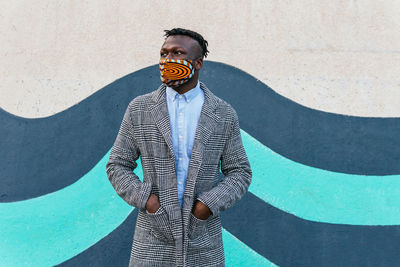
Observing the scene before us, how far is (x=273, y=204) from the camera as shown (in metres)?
3.22

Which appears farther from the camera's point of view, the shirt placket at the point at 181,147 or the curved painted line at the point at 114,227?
the curved painted line at the point at 114,227

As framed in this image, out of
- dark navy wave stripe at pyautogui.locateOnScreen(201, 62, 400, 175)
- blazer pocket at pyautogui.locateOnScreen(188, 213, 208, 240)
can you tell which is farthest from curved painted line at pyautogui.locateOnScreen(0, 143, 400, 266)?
blazer pocket at pyautogui.locateOnScreen(188, 213, 208, 240)

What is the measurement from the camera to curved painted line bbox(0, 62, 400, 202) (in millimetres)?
3281

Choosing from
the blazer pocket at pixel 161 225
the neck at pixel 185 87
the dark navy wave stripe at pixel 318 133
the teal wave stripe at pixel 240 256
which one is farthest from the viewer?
the dark navy wave stripe at pixel 318 133

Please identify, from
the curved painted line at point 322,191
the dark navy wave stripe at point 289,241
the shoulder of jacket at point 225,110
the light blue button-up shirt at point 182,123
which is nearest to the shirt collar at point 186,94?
the light blue button-up shirt at point 182,123

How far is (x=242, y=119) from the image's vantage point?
332cm

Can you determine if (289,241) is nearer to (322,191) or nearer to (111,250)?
(322,191)

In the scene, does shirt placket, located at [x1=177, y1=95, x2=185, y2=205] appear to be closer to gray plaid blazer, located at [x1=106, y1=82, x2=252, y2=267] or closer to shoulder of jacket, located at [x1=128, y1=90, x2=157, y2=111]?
gray plaid blazer, located at [x1=106, y1=82, x2=252, y2=267]

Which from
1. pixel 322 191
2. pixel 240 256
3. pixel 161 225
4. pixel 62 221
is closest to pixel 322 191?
pixel 322 191

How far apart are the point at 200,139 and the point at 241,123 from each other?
1363 mm

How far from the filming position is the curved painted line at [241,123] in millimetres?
3281

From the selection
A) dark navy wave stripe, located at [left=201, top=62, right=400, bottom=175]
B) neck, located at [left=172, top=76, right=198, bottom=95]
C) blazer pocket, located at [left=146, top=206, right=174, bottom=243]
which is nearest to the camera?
blazer pocket, located at [left=146, top=206, right=174, bottom=243]

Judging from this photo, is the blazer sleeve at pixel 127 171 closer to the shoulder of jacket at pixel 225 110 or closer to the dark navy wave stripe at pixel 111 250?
the shoulder of jacket at pixel 225 110

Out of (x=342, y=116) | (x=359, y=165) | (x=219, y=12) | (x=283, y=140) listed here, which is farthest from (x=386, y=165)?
(x=219, y=12)
